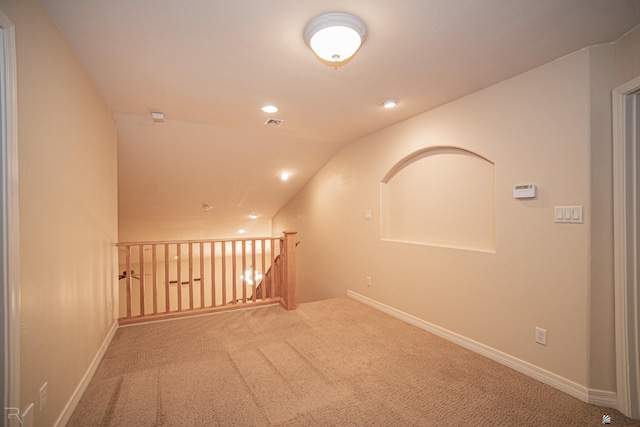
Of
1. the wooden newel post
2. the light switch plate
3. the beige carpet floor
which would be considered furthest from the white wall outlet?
the light switch plate

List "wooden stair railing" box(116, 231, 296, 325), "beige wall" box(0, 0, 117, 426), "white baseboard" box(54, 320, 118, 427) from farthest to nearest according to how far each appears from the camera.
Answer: "wooden stair railing" box(116, 231, 296, 325) → "white baseboard" box(54, 320, 118, 427) → "beige wall" box(0, 0, 117, 426)

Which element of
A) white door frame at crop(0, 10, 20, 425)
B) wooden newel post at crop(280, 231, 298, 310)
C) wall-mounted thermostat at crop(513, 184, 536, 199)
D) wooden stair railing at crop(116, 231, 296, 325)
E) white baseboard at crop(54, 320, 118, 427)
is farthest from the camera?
wooden newel post at crop(280, 231, 298, 310)

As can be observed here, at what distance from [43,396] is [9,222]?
98 centimetres

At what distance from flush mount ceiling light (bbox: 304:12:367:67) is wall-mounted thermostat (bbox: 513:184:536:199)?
1716 millimetres

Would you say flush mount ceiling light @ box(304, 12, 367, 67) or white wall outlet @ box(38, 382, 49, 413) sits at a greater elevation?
flush mount ceiling light @ box(304, 12, 367, 67)

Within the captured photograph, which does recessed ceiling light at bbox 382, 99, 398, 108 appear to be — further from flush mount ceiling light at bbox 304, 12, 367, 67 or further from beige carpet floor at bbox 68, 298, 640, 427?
beige carpet floor at bbox 68, 298, 640, 427

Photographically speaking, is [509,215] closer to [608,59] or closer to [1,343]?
[608,59]

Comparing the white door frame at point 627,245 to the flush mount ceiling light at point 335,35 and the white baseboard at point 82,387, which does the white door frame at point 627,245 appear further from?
the white baseboard at point 82,387

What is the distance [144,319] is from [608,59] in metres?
4.84

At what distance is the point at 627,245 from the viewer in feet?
6.32

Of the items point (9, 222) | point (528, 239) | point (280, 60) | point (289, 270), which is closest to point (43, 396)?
point (9, 222)

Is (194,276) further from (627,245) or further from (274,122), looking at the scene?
(627,245)

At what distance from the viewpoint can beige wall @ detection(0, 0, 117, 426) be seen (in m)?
1.43

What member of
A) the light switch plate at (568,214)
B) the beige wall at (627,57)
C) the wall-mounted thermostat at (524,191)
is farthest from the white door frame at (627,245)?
→ the wall-mounted thermostat at (524,191)
